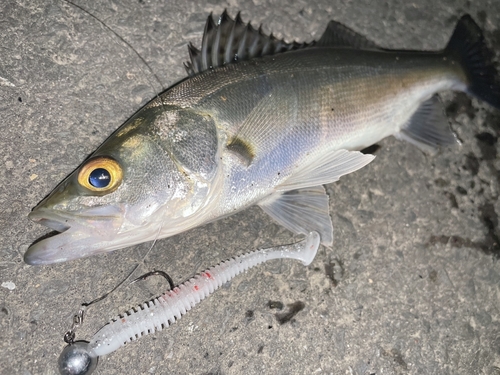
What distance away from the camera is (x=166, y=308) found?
1.88m

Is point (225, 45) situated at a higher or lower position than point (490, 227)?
higher

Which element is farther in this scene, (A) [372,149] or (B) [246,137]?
(A) [372,149]

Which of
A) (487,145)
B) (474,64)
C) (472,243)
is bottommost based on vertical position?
(472,243)

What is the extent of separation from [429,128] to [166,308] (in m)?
1.79

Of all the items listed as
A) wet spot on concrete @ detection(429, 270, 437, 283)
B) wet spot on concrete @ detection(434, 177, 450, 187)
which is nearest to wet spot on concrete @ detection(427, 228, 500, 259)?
wet spot on concrete @ detection(429, 270, 437, 283)

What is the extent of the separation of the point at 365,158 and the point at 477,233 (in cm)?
101

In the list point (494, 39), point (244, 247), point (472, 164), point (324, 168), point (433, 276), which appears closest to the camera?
point (324, 168)

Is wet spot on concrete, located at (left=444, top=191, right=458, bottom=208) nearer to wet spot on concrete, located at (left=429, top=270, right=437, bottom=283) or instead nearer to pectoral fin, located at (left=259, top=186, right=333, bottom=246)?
wet spot on concrete, located at (left=429, top=270, right=437, bottom=283)

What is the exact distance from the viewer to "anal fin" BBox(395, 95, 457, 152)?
2494mm

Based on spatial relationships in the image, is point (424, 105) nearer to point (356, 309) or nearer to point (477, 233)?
point (477, 233)

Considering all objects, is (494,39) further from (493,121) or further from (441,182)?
(441,182)

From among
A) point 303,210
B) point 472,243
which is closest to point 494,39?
point 472,243

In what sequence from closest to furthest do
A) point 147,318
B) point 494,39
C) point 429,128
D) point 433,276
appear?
point 147,318, point 433,276, point 429,128, point 494,39

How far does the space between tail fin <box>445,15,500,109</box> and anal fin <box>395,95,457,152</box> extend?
265 mm
